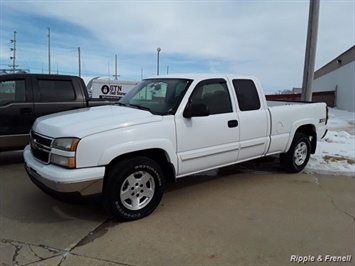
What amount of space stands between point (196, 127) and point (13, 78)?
4274mm

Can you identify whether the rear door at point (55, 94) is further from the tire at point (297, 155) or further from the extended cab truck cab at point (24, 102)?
the tire at point (297, 155)

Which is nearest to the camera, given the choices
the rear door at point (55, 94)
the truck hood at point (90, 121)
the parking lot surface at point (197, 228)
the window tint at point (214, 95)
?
the parking lot surface at point (197, 228)

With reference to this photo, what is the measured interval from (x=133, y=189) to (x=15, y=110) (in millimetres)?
3785

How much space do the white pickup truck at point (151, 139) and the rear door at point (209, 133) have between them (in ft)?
0.05

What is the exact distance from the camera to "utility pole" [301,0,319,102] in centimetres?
926

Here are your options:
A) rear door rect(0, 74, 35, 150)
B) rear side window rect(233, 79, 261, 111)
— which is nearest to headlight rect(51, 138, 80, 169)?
rear side window rect(233, 79, 261, 111)

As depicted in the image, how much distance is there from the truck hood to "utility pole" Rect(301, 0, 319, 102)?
273 inches

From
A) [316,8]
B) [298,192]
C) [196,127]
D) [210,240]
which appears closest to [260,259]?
[210,240]

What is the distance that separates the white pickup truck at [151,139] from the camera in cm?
362

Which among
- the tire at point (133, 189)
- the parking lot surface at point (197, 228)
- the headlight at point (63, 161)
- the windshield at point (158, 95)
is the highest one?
the windshield at point (158, 95)

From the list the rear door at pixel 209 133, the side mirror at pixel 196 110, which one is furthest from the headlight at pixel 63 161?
the side mirror at pixel 196 110

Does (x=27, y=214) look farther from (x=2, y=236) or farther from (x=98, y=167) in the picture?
(x=98, y=167)

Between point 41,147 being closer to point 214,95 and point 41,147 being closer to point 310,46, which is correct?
point 214,95

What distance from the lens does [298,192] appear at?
5.24m
